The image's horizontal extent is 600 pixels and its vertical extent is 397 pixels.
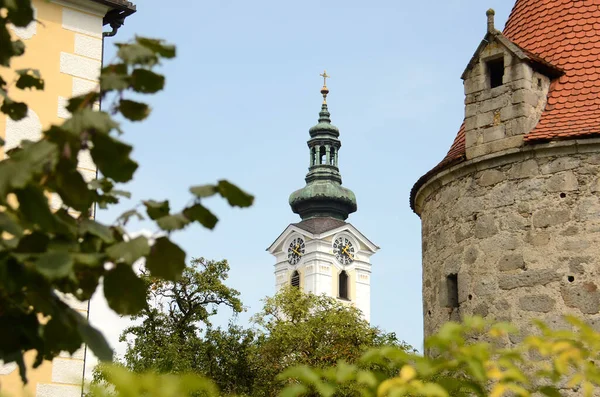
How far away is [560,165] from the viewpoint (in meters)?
9.53

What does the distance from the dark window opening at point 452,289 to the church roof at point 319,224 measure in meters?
56.2

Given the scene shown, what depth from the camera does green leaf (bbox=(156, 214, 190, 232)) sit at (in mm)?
2496

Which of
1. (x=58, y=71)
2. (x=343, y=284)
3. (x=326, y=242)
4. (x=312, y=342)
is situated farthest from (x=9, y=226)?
(x=343, y=284)

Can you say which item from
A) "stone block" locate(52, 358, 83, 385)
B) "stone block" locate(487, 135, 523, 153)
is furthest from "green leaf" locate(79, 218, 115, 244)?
"stone block" locate(487, 135, 523, 153)

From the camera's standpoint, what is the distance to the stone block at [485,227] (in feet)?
32.2

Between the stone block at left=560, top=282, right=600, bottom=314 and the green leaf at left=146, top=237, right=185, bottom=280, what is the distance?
7.25m

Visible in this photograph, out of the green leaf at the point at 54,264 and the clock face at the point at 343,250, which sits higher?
the clock face at the point at 343,250

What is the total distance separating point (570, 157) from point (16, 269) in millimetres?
7979

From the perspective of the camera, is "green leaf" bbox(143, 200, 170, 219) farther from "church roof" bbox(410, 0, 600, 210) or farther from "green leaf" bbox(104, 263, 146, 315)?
"church roof" bbox(410, 0, 600, 210)

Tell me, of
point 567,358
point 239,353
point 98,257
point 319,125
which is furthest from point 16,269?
point 319,125

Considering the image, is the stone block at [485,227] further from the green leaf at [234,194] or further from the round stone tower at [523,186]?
the green leaf at [234,194]

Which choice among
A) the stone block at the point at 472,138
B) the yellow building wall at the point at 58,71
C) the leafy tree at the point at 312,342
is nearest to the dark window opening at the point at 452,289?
the stone block at the point at 472,138

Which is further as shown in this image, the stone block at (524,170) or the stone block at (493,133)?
the stone block at (493,133)

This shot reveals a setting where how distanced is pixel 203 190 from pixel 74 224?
342 millimetres
